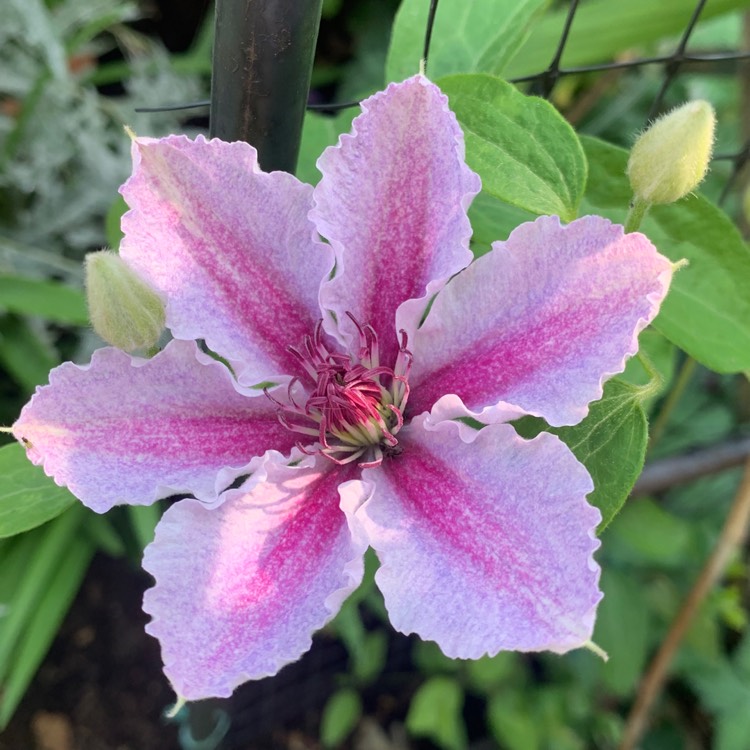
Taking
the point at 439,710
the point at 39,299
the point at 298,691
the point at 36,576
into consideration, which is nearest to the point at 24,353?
the point at 39,299

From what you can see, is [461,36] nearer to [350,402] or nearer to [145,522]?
[350,402]

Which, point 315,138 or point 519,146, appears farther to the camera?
point 315,138

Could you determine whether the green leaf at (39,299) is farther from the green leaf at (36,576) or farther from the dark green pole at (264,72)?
the dark green pole at (264,72)

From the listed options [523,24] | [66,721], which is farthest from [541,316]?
[66,721]

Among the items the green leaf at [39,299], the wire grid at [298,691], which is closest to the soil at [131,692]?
the wire grid at [298,691]

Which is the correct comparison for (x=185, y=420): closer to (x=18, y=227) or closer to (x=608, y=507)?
(x=608, y=507)

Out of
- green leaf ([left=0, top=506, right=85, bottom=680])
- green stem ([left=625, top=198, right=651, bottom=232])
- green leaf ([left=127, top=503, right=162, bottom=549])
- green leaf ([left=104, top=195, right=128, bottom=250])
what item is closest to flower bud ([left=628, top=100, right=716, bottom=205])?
green stem ([left=625, top=198, right=651, bottom=232])
